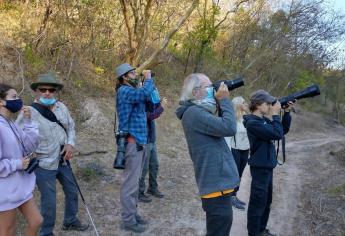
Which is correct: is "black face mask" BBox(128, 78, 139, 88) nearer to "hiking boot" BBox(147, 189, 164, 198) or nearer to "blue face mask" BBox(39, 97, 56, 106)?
"blue face mask" BBox(39, 97, 56, 106)

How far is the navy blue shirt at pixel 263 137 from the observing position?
4184mm

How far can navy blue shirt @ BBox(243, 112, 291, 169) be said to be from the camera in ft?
13.7

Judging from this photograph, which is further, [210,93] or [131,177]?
[131,177]

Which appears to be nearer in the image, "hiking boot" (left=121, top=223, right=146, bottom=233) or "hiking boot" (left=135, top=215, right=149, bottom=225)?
"hiking boot" (left=121, top=223, right=146, bottom=233)

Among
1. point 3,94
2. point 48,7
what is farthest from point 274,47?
point 3,94

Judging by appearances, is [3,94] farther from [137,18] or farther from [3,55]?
[137,18]

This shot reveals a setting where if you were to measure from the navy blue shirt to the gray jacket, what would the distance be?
1.04 meters

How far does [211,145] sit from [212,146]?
0.01 m

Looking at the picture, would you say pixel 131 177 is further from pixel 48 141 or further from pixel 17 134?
pixel 17 134

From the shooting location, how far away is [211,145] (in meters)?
3.24

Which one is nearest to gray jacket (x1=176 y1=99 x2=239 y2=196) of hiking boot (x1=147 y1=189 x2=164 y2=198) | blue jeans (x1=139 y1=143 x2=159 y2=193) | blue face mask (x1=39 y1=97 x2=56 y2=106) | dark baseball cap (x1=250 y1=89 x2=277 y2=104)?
dark baseball cap (x1=250 y1=89 x2=277 y2=104)

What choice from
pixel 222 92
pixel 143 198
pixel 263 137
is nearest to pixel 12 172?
pixel 222 92

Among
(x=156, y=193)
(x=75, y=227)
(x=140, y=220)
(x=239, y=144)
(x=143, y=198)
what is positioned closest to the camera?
(x=75, y=227)

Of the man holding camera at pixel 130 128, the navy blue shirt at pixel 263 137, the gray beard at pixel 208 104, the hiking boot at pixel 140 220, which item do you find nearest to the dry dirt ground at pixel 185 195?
the hiking boot at pixel 140 220
